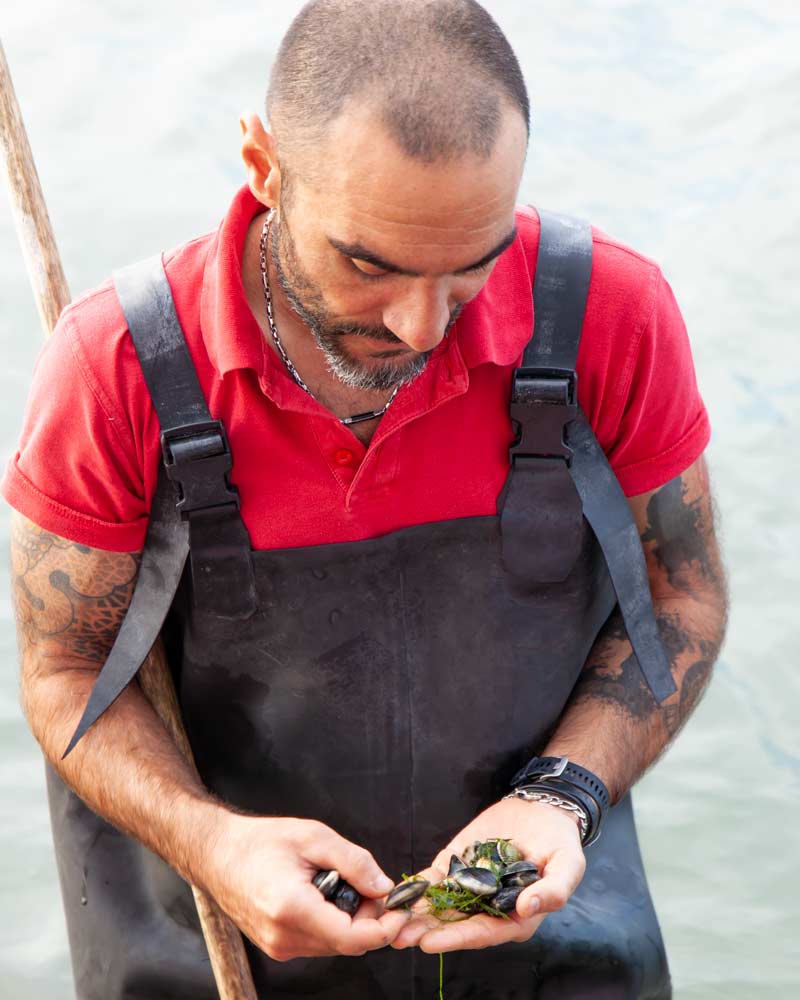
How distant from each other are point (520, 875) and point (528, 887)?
0.06 m

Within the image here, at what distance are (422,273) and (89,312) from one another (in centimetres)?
51

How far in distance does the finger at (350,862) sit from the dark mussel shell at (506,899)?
0.14m

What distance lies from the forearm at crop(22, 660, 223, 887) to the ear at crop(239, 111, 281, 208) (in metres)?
0.77

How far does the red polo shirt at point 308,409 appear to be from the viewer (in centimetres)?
228

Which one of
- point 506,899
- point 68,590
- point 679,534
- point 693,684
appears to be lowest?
point 693,684

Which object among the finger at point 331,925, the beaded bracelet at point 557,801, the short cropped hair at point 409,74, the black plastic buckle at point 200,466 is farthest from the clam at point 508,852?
the short cropped hair at point 409,74

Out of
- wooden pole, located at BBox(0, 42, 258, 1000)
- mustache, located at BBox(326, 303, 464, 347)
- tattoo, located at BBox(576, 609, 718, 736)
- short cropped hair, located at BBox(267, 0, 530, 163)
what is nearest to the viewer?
short cropped hair, located at BBox(267, 0, 530, 163)

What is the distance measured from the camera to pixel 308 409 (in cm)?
230

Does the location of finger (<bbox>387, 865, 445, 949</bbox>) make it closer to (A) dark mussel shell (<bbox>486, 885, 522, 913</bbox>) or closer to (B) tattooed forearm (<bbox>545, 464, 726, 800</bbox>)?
(A) dark mussel shell (<bbox>486, 885, 522, 913</bbox>)

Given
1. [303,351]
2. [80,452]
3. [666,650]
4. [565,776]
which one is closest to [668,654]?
[666,650]

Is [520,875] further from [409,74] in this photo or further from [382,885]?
[409,74]

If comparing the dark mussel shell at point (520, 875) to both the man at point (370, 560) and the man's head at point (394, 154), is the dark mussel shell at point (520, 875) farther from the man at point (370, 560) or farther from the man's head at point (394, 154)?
the man's head at point (394, 154)

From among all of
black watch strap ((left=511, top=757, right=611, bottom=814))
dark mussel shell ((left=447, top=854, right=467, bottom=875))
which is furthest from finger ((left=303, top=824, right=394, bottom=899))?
black watch strap ((left=511, top=757, right=611, bottom=814))

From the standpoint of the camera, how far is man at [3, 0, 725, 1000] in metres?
2.08
